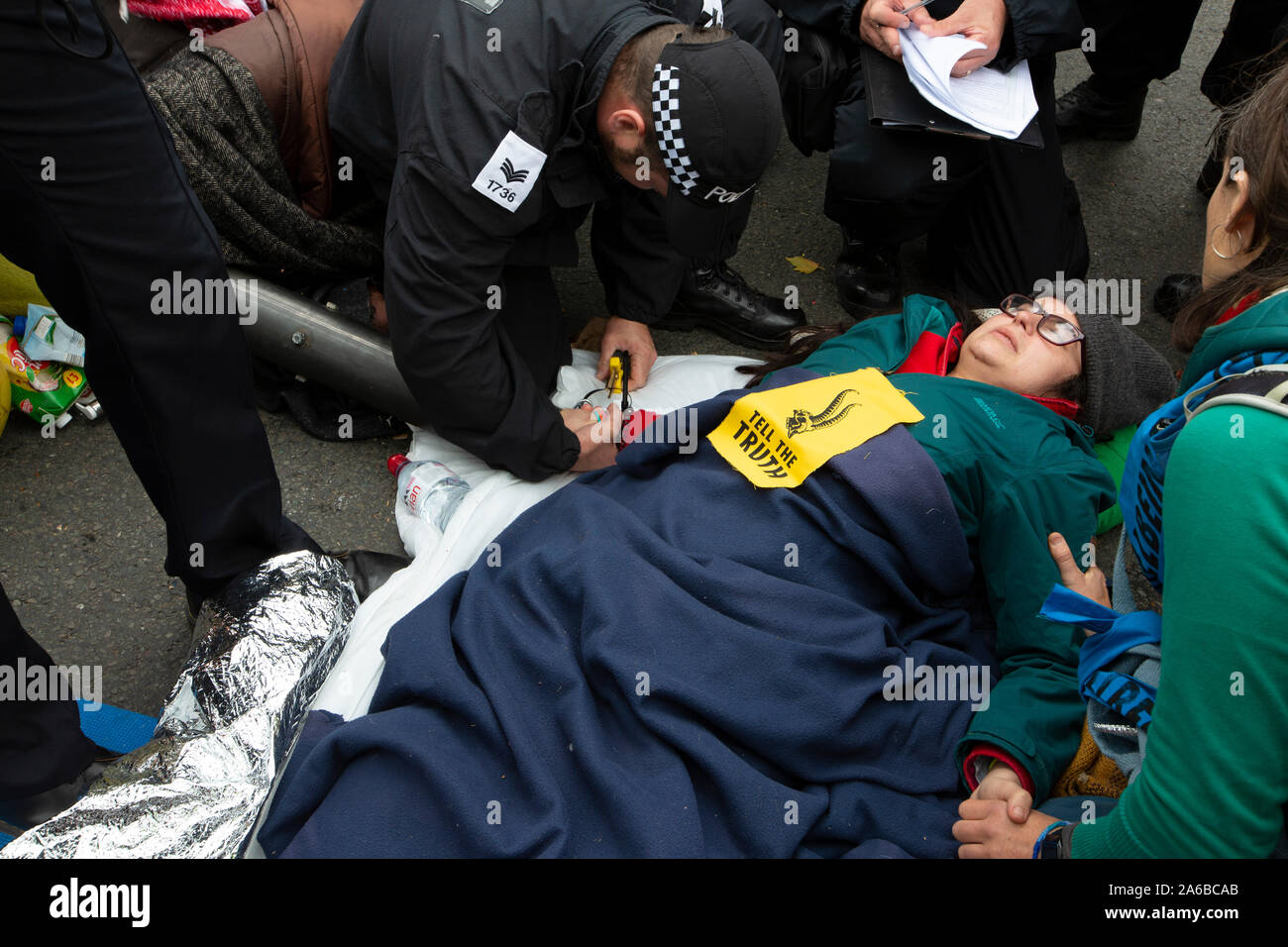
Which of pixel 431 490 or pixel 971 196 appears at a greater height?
pixel 971 196

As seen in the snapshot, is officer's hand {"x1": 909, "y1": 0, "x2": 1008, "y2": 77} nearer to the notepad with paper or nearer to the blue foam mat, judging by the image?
the notepad with paper

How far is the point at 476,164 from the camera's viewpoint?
81.7 inches

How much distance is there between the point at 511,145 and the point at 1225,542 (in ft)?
5.06

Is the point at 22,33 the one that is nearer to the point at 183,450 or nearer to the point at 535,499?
the point at 183,450

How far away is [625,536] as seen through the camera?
6.49ft

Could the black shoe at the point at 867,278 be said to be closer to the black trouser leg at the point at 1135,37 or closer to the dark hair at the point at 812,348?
the dark hair at the point at 812,348

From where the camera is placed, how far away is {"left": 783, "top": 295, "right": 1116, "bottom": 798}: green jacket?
178 centimetres

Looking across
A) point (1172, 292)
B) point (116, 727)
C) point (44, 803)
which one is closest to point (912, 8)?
point (1172, 292)

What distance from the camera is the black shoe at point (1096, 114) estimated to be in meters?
3.83

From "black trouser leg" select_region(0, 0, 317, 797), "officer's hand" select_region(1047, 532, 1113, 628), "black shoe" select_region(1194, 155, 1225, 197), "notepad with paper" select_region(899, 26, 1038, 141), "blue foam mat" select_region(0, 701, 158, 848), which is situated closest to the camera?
"black trouser leg" select_region(0, 0, 317, 797)

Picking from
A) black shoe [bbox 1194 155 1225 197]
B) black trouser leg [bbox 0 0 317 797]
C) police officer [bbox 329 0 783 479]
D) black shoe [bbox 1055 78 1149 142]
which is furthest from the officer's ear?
black shoe [bbox 1055 78 1149 142]

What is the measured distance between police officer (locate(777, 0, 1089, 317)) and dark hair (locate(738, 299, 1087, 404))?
1.59 ft

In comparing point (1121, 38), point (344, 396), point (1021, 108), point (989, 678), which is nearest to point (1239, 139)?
point (989, 678)

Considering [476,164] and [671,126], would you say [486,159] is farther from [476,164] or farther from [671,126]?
[671,126]
